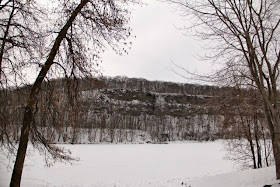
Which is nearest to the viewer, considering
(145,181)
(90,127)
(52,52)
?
(52,52)

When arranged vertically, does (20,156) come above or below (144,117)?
below

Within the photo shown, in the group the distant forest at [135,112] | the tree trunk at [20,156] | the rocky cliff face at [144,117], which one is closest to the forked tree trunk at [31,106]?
the tree trunk at [20,156]

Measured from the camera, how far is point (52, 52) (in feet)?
23.1

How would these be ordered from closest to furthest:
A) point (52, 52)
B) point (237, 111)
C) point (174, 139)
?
point (52, 52), point (237, 111), point (174, 139)

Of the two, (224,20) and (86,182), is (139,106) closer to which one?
(86,182)

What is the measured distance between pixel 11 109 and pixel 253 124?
43.5ft

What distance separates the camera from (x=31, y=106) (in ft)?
22.6

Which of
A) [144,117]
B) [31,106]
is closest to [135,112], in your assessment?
[144,117]

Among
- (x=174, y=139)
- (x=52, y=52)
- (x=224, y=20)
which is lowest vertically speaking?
(x=174, y=139)

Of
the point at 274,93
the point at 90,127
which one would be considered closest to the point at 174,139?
the point at 90,127

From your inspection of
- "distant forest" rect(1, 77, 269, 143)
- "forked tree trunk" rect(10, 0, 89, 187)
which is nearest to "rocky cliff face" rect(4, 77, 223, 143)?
"distant forest" rect(1, 77, 269, 143)

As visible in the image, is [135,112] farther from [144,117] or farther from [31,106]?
[31,106]

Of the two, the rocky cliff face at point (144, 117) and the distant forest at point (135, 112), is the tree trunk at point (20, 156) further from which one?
the rocky cliff face at point (144, 117)

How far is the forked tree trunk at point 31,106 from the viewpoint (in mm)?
6797
